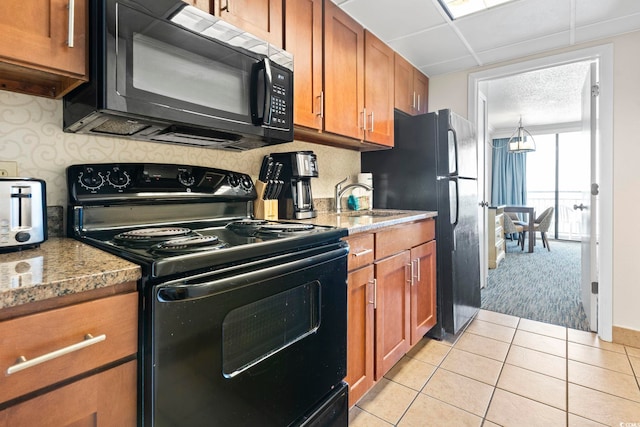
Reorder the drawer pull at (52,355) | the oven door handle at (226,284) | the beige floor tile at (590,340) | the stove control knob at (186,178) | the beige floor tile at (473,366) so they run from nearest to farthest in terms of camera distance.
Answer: the drawer pull at (52,355)
the oven door handle at (226,284)
the stove control knob at (186,178)
the beige floor tile at (473,366)
the beige floor tile at (590,340)

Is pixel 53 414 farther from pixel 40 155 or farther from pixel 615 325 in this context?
pixel 615 325

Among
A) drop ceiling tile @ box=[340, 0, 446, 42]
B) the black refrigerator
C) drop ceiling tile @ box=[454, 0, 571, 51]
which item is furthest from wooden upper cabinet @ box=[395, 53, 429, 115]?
drop ceiling tile @ box=[454, 0, 571, 51]

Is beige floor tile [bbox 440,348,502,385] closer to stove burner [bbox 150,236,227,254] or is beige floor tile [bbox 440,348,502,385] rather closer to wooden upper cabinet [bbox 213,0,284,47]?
stove burner [bbox 150,236,227,254]

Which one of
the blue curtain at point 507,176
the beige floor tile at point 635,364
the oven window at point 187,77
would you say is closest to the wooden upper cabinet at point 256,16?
the oven window at point 187,77

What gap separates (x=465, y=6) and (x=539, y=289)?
2937 mm

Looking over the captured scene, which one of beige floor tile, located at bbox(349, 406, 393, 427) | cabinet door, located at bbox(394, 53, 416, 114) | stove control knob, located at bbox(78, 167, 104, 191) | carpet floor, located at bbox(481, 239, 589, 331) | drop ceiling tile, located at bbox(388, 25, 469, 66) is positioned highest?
drop ceiling tile, located at bbox(388, 25, 469, 66)

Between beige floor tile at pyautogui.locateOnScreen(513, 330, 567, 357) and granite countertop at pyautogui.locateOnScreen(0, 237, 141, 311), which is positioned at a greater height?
granite countertop at pyautogui.locateOnScreen(0, 237, 141, 311)

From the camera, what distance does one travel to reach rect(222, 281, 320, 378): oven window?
0.89 metres

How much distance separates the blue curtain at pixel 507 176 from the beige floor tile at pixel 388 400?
667 centimetres

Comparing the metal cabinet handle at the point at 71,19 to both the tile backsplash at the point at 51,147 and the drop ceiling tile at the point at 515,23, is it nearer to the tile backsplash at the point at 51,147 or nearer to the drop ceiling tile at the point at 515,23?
the tile backsplash at the point at 51,147

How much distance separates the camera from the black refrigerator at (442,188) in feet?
7.52

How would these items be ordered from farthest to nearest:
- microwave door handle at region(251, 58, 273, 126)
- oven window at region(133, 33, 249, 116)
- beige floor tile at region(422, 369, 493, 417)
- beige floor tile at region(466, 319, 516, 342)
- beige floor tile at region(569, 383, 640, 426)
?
→ beige floor tile at region(466, 319, 516, 342), beige floor tile at region(422, 369, 493, 417), beige floor tile at region(569, 383, 640, 426), microwave door handle at region(251, 58, 273, 126), oven window at region(133, 33, 249, 116)

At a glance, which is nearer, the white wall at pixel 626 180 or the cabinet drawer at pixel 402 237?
the cabinet drawer at pixel 402 237

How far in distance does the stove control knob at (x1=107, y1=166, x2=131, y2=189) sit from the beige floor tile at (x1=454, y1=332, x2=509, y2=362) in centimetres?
221
